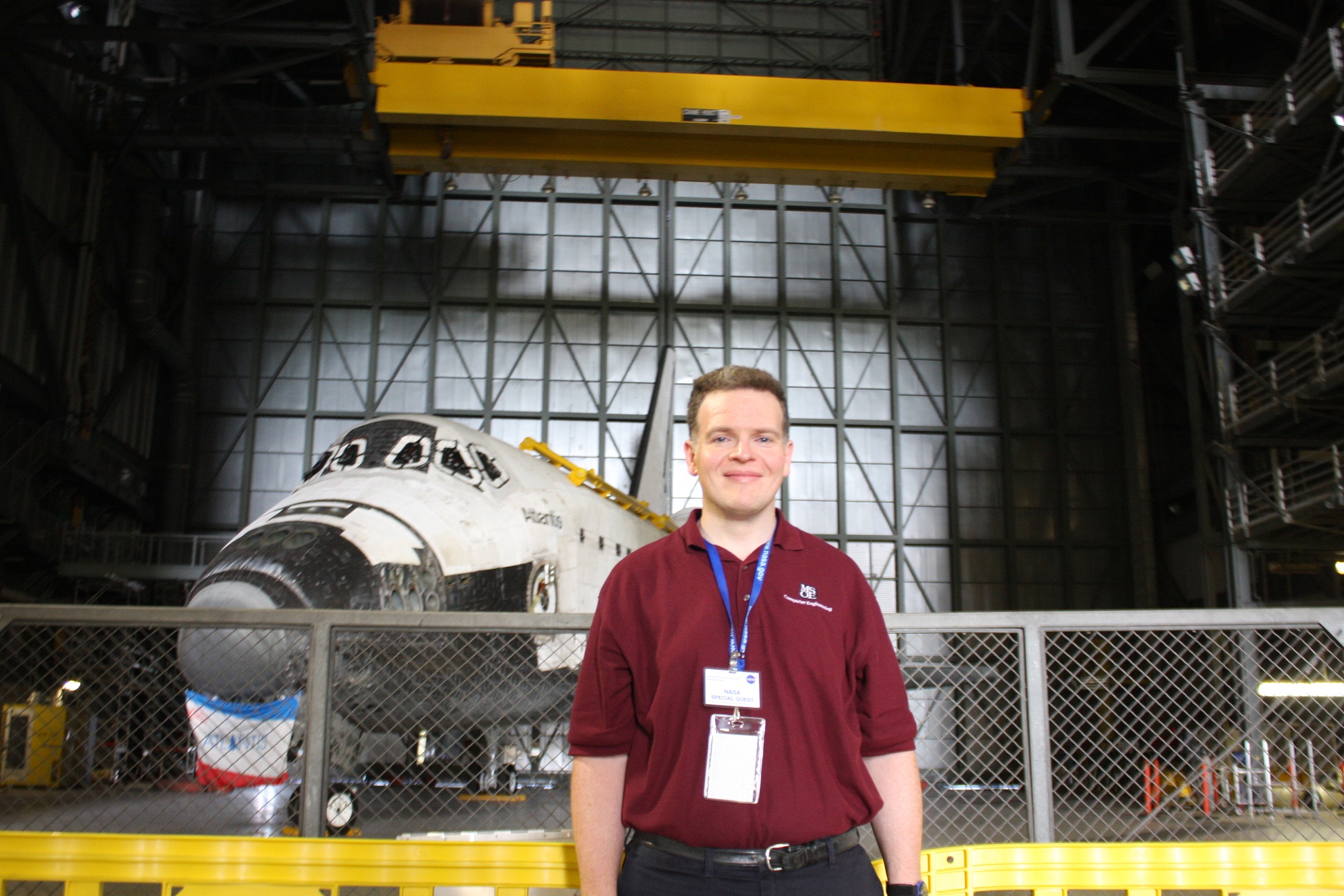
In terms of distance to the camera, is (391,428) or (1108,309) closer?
(391,428)

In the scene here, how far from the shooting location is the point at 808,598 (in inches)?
117

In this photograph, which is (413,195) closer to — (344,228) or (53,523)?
(344,228)

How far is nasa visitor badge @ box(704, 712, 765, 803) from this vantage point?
107 inches

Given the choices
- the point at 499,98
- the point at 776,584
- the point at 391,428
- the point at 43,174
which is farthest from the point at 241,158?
the point at 776,584

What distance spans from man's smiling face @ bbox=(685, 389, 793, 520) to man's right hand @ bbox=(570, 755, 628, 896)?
34.0 inches

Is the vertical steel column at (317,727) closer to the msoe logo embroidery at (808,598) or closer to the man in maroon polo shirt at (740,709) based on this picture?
the man in maroon polo shirt at (740,709)

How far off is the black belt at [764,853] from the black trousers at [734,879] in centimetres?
1

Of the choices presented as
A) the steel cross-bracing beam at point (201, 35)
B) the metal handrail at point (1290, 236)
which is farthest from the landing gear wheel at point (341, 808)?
the steel cross-bracing beam at point (201, 35)

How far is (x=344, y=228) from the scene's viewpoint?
1099 inches

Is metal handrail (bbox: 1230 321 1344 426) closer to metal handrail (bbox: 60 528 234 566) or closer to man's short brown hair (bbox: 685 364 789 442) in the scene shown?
man's short brown hair (bbox: 685 364 789 442)

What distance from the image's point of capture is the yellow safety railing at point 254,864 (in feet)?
12.4

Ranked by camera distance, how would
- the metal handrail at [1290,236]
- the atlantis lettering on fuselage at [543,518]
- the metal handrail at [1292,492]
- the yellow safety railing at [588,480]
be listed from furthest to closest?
the metal handrail at [1292,492] → the metal handrail at [1290,236] → the yellow safety railing at [588,480] → the atlantis lettering on fuselage at [543,518]

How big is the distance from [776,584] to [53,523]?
899 inches

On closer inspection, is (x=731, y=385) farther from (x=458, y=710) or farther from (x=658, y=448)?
(x=658, y=448)
